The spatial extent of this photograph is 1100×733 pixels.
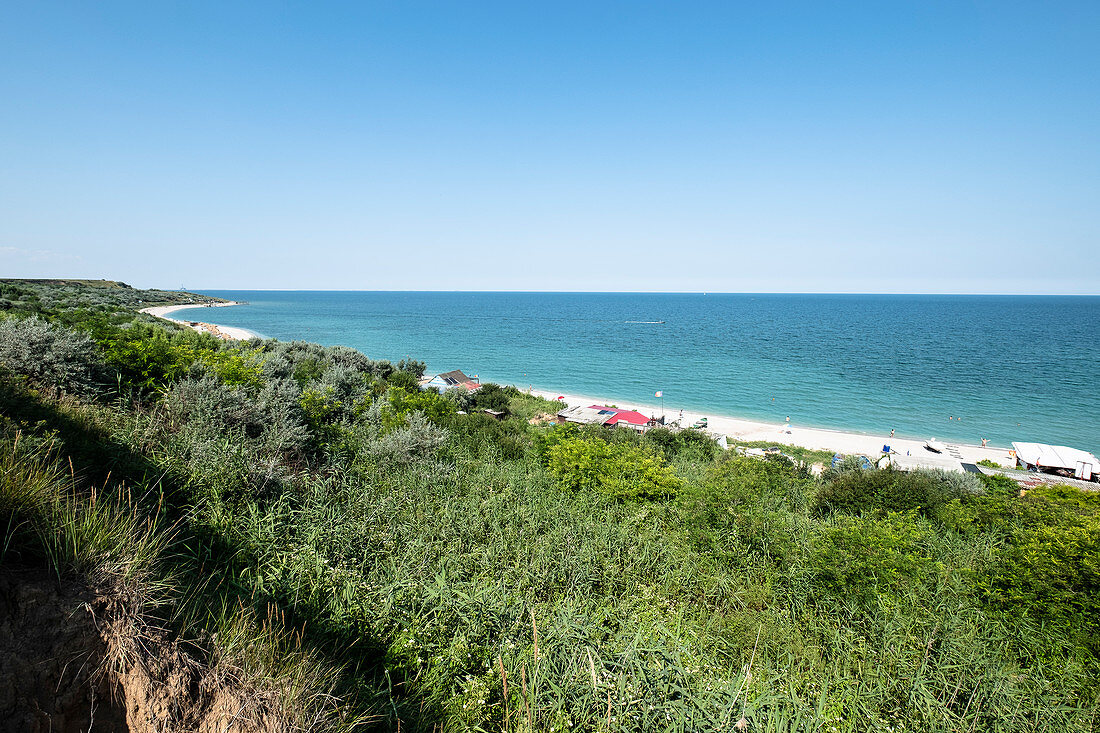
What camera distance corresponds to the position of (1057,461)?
84.2 feet

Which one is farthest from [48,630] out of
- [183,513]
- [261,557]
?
[183,513]

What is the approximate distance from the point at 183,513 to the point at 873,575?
8.42 metres

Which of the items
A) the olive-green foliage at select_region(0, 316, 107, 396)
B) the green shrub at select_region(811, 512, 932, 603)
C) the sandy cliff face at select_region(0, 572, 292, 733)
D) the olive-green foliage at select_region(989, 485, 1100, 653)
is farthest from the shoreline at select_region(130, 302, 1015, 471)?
the sandy cliff face at select_region(0, 572, 292, 733)

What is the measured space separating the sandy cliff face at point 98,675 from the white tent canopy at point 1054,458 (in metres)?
38.0

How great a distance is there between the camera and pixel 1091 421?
3919 cm

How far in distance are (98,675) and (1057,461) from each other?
3898 centimetres

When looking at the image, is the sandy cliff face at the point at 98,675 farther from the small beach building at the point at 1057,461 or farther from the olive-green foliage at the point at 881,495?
the small beach building at the point at 1057,461

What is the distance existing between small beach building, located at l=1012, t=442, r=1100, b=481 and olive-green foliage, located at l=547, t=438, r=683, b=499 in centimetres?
2984

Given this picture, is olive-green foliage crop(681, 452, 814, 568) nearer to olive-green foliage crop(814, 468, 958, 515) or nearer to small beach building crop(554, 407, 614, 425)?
olive-green foliage crop(814, 468, 958, 515)

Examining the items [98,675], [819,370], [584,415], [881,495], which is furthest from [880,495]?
[819,370]

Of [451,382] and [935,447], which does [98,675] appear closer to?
[451,382]

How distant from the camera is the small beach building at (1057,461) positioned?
24.8m

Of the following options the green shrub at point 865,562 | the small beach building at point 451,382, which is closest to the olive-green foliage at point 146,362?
the green shrub at point 865,562

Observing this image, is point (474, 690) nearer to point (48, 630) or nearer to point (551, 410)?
point (48, 630)
